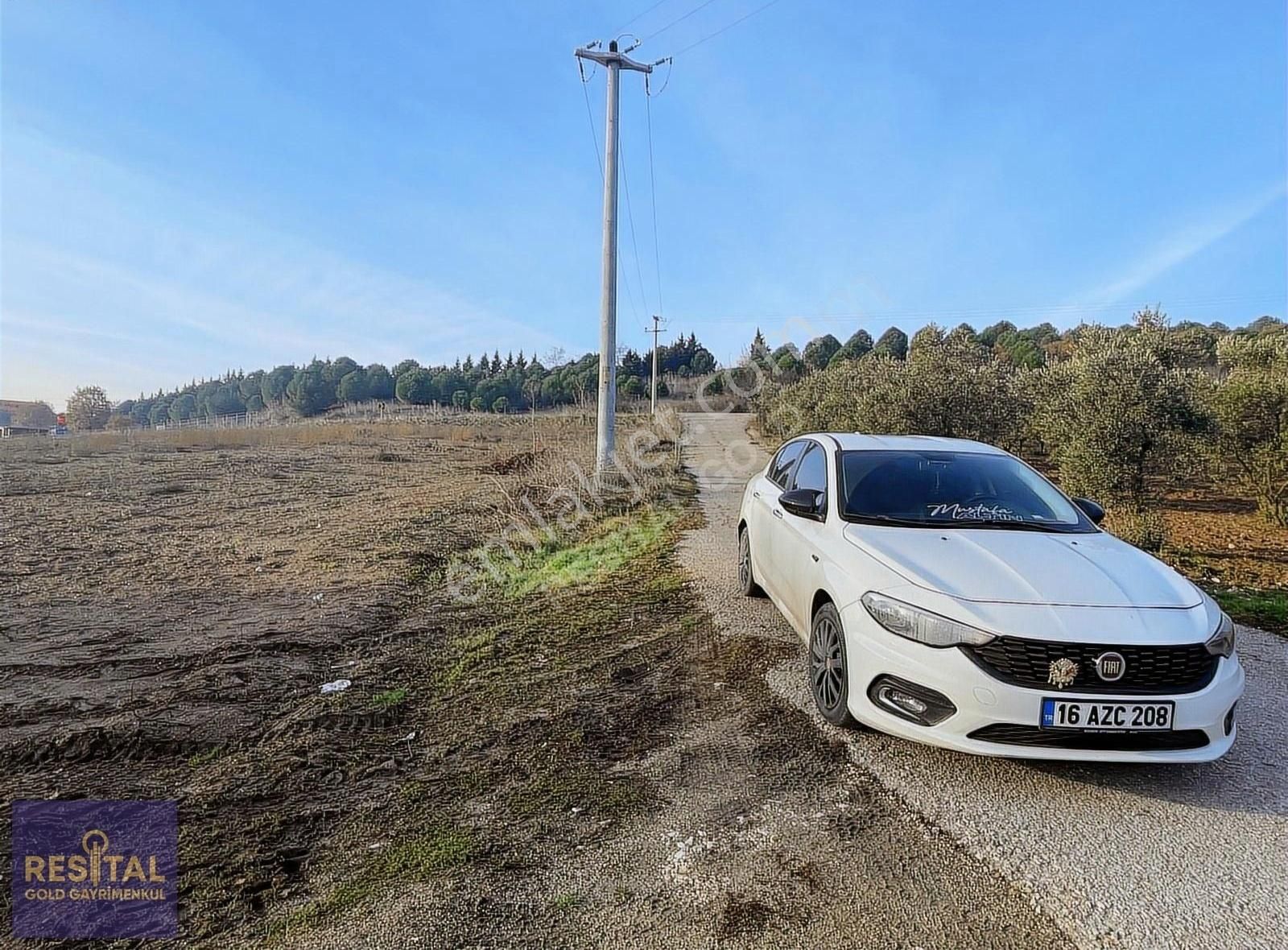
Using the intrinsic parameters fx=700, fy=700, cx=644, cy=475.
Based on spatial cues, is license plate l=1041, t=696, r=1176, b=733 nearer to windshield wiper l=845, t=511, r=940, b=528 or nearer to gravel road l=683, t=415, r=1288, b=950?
gravel road l=683, t=415, r=1288, b=950

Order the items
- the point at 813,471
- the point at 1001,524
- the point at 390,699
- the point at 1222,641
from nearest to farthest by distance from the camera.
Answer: the point at 1222,641, the point at 1001,524, the point at 390,699, the point at 813,471

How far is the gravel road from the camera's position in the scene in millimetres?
2381

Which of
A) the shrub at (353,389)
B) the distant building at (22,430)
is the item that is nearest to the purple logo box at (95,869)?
the distant building at (22,430)

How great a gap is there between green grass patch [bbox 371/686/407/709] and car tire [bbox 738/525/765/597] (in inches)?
120

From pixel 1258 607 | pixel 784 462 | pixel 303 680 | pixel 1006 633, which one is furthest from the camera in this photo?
pixel 784 462

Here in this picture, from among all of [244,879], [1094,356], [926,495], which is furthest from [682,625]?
[1094,356]

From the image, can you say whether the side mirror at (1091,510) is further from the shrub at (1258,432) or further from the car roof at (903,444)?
the shrub at (1258,432)

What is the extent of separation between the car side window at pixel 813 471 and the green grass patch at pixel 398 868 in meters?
2.97

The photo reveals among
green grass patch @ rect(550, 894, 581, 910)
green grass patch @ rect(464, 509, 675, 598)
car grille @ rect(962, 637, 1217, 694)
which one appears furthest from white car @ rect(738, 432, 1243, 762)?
green grass patch @ rect(464, 509, 675, 598)

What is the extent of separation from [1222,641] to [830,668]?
1730mm

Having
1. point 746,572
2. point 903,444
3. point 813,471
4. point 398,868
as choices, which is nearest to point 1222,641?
point 903,444

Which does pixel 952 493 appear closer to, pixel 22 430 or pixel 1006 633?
pixel 1006 633

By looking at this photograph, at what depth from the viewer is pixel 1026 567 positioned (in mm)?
3465

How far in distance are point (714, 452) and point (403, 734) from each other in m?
20.9
